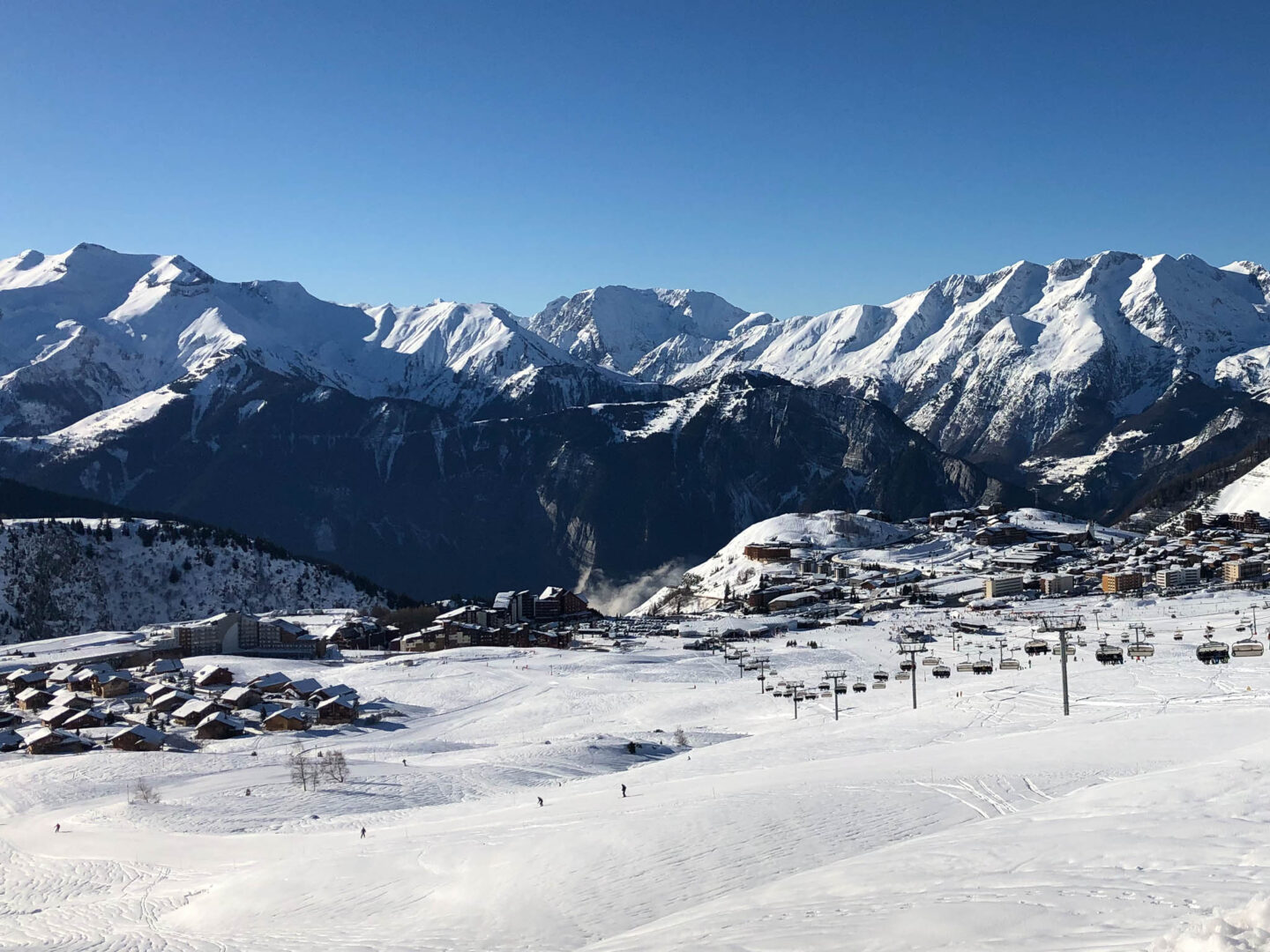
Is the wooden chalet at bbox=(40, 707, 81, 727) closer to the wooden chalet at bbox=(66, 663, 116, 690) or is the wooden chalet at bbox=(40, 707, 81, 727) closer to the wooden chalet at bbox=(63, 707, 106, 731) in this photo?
the wooden chalet at bbox=(63, 707, 106, 731)

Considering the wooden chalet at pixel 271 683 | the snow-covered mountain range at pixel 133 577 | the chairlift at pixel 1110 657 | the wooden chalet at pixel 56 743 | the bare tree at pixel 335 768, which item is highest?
the snow-covered mountain range at pixel 133 577

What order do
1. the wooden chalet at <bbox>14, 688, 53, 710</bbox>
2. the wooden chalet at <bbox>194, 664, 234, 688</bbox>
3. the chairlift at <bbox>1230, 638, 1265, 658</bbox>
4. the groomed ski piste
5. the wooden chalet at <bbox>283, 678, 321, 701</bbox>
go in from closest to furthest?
1. the groomed ski piste
2. the chairlift at <bbox>1230, 638, 1265, 658</bbox>
3. the wooden chalet at <bbox>283, 678, 321, 701</bbox>
4. the wooden chalet at <bbox>14, 688, 53, 710</bbox>
5. the wooden chalet at <bbox>194, 664, 234, 688</bbox>

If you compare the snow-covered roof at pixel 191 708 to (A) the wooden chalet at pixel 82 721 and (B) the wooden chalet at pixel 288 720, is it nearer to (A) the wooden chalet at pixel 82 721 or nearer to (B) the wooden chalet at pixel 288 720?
(B) the wooden chalet at pixel 288 720

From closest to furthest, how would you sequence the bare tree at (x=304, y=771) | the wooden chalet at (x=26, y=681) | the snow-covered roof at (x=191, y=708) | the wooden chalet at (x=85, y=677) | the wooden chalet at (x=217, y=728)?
the bare tree at (x=304, y=771) < the wooden chalet at (x=217, y=728) < the snow-covered roof at (x=191, y=708) < the wooden chalet at (x=26, y=681) < the wooden chalet at (x=85, y=677)

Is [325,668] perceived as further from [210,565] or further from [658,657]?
[210,565]

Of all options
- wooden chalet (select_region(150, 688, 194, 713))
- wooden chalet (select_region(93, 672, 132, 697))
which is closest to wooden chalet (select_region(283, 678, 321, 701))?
wooden chalet (select_region(150, 688, 194, 713))

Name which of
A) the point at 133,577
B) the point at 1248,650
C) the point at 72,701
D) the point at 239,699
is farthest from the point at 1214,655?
the point at 133,577

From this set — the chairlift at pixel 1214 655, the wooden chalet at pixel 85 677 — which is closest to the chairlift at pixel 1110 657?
the chairlift at pixel 1214 655

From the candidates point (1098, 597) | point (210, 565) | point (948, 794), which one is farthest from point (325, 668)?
point (1098, 597)
